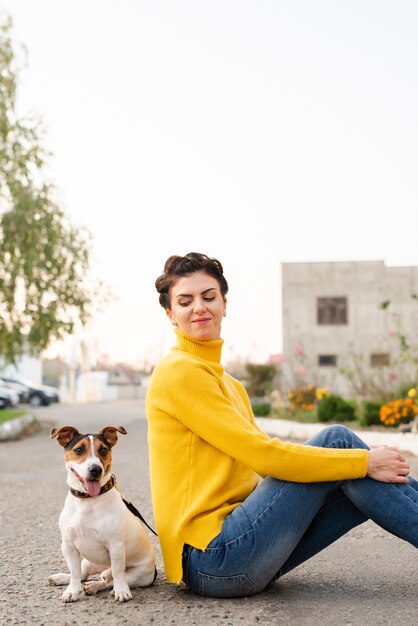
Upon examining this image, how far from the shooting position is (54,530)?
19.6 feet

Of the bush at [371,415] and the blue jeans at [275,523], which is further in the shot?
the bush at [371,415]

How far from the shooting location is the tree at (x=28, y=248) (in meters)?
18.2

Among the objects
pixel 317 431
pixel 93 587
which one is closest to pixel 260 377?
pixel 317 431

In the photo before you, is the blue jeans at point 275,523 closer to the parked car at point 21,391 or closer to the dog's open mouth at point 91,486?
the dog's open mouth at point 91,486

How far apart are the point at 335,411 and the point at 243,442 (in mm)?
12245

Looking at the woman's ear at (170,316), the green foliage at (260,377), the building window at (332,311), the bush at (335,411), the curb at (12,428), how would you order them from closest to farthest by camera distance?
the woman's ear at (170,316) → the bush at (335,411) → the curb at (12,428) → the green foliage at (260,377) → the building window at (332,311)

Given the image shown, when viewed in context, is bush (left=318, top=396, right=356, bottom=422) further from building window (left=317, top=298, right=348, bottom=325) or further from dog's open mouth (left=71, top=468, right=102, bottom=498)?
building window (left=317, top=298, right=348, bottom=325)

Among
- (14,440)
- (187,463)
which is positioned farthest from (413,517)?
(14,440)

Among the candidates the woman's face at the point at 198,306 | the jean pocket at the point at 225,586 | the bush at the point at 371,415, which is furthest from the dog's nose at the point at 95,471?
the bush at the point at 371,415

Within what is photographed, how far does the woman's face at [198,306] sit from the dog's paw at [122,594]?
3.75ft

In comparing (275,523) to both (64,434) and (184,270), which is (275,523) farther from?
(184,270)

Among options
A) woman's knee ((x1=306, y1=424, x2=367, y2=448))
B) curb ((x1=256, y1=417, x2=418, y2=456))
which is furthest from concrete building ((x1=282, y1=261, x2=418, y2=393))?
woman's knee ((x1=306, y1=424, x2=367, y2=448))

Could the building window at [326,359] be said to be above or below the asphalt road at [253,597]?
above

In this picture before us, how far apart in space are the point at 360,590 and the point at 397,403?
944 cm
